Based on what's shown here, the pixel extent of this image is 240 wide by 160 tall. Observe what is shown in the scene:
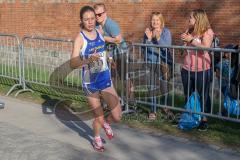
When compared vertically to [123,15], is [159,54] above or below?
below

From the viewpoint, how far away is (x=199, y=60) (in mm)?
6789

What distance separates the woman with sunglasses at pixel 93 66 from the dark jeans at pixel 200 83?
1381mm

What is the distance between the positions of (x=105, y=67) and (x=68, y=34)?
863cm

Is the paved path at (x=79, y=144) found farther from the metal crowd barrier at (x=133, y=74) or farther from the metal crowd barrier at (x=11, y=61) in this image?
the metal crowd barrier at (x=11, y=61)

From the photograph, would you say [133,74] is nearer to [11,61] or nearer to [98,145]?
[98,145]

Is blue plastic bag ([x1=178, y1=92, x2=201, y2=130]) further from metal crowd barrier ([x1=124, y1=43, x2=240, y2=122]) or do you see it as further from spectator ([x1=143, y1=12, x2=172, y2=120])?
spectator ([x1=143, y1=12, x2=172, y2=120])

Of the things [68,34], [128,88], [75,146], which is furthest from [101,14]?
[68,34]

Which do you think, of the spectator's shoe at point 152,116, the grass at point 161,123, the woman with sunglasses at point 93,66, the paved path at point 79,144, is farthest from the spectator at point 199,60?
the woman with sunglasses at point 93,66

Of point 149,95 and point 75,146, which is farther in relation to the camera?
point 149,95

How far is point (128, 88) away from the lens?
781 centimetres

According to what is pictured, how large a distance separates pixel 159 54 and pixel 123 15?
5.17 m

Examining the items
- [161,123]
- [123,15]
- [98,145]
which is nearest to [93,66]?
[98,145]

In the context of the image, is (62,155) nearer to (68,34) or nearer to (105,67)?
(105,67)

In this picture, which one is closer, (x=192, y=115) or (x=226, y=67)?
(x=226, y=67)
